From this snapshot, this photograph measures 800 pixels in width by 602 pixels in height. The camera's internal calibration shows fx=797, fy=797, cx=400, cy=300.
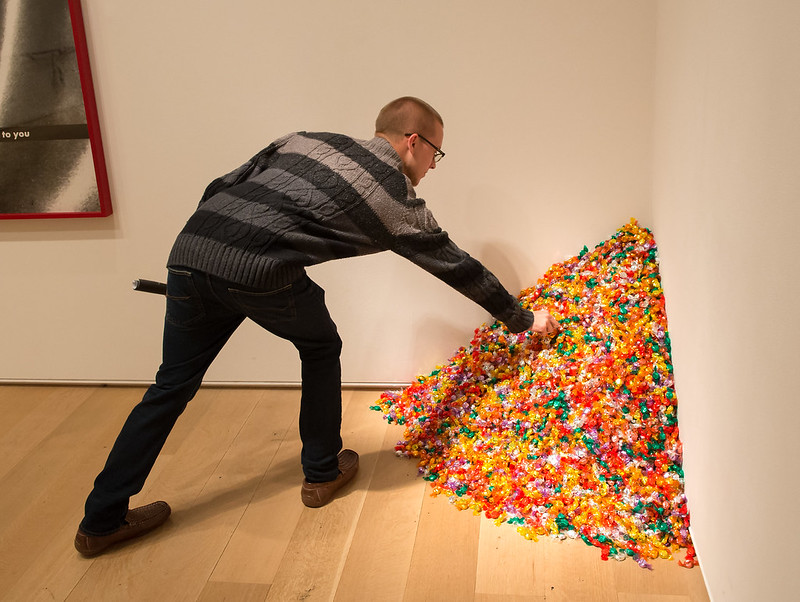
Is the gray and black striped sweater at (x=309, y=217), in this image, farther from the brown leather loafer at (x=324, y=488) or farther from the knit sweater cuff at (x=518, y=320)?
the brown leather loafer at (x=324, y=488)

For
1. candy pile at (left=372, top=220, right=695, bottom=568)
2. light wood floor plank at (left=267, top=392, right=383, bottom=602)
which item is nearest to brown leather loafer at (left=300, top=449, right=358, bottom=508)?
light wood floor plank at (left=267, top=392, right=383, bottom=602)

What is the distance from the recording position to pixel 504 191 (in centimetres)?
256

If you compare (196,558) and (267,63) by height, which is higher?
(267,63)

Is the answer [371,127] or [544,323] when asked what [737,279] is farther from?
[371,127]

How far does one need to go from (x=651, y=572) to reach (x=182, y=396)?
125 cm

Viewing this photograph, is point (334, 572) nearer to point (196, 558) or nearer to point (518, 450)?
point (196, 558)

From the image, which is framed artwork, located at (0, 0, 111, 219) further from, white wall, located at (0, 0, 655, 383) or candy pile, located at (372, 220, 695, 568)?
candy pile, located at (372, 220, 695, 568)

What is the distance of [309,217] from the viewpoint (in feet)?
6.32

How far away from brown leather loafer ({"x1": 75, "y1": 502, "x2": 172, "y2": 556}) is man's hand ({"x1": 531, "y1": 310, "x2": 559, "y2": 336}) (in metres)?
1.17

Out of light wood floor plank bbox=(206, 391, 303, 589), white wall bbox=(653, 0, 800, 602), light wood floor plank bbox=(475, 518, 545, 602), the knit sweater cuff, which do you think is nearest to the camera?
white wall bbox=(653, 0, 800, 602)

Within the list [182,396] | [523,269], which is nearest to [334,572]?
[182,396]

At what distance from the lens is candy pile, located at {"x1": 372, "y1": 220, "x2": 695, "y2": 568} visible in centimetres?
204

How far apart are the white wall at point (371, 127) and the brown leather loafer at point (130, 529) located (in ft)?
2.64

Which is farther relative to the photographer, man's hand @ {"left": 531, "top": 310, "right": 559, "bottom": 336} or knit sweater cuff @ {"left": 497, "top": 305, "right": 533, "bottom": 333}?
man's hand @ {"left": 531, "top": 310, "right": 559, "bottom": 336}
